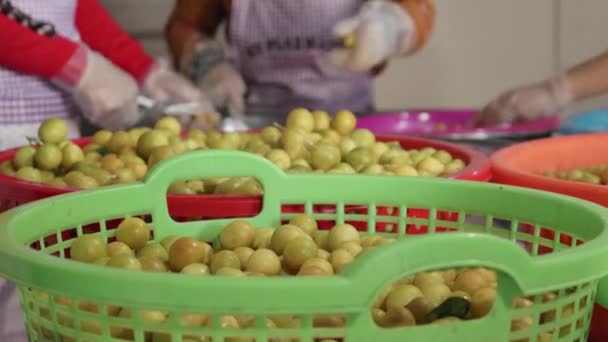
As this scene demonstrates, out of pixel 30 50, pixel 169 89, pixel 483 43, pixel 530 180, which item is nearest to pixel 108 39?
pixel 169 89

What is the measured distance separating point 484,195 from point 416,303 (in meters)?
0.17

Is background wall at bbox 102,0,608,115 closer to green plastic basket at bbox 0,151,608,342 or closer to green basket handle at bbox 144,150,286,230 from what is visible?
green basket handle at bbox 144,150,286,230

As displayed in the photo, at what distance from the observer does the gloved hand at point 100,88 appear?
5.10 feet

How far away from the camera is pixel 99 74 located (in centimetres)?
160

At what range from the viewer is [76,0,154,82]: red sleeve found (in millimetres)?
1777

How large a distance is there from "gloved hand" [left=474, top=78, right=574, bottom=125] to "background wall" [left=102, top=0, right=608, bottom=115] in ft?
4.61

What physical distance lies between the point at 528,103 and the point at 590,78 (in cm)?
16

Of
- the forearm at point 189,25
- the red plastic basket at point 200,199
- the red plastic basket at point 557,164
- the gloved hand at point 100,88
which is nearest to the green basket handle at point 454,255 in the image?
the red plastic basket at point 557,164

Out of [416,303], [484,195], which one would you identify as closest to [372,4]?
[484,195]

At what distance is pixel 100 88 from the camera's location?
1608 millimetres

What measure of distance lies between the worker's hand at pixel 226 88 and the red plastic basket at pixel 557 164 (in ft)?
3.55

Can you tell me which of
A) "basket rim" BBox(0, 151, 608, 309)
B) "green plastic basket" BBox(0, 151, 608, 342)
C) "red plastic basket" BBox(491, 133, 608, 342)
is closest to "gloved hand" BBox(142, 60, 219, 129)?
"red plastic basket" BBox(491, 133, 608, 342)

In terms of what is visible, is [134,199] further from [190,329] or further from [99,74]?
[99,74]

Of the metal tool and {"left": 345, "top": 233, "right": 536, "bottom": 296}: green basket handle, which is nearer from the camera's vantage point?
{"left": 345, "top": 233, "right": 536, "bottom": 296}: green basket handle
